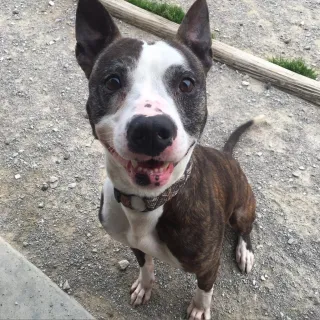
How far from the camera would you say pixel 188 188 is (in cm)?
265

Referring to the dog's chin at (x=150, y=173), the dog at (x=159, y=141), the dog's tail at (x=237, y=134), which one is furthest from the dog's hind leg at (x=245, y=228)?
the dog's chin at (x=150, y=173)

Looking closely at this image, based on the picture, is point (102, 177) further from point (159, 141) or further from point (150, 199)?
point (159, 141)

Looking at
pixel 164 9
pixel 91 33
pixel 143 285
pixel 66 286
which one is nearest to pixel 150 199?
pixel 91 33

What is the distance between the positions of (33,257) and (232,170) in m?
1.74

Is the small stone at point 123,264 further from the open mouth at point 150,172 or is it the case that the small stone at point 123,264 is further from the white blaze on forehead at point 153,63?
the white blaze on forehead at point 153,63

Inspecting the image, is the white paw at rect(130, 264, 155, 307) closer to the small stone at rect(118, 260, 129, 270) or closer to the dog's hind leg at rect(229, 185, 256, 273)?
the small stone at rect(118, 260, 129, 270)

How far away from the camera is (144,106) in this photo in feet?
6.97

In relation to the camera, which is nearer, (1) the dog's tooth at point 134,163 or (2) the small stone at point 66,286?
(1) the dog's tooth at point 134,163

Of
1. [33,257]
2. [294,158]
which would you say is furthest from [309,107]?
[33,257]

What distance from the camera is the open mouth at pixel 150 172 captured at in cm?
225

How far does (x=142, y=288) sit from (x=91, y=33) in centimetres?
185

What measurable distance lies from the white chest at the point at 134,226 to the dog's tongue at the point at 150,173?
1.35 feet

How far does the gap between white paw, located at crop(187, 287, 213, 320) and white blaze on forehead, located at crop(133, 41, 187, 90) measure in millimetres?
1664

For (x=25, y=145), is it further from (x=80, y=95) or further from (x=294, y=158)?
(x=294, y=158)
